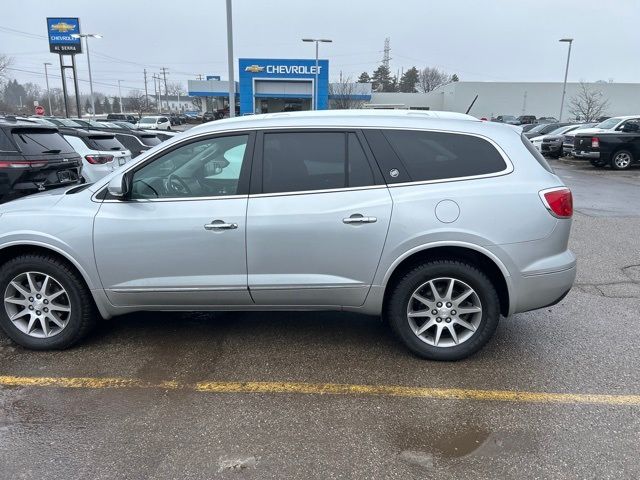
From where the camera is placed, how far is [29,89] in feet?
333

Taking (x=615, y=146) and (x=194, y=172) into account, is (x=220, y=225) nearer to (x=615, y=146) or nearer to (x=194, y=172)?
(x=194, y=172)

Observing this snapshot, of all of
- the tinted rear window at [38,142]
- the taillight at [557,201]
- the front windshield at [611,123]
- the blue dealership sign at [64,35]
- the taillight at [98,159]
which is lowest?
the taillight at [98,159]

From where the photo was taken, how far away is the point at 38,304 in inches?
152

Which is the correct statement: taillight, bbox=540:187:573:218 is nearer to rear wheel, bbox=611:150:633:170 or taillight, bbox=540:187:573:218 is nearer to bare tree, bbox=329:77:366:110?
rear wheel, bbox=611:150:633:170

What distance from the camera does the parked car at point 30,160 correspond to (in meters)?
6.32

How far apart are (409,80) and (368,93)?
53.8 meters

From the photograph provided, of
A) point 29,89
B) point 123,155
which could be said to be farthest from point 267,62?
point 29,89

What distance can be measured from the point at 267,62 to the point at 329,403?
50508 mm

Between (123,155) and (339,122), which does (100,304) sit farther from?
(123,155)

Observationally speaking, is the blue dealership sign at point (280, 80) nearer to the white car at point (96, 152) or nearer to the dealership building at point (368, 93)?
the dealership building at point (368, 93)

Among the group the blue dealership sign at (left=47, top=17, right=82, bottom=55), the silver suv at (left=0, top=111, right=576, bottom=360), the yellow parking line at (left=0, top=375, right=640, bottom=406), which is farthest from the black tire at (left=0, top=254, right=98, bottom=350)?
the blue dealership sign at (left=47, top=17, right=82, bottom=55)

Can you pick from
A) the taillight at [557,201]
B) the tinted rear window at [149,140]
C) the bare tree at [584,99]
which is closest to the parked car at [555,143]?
the tinted rear window at [149,140]

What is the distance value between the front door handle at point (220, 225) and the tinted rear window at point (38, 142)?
14.2 feet

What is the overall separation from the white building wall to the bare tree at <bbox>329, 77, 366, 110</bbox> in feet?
19.0
